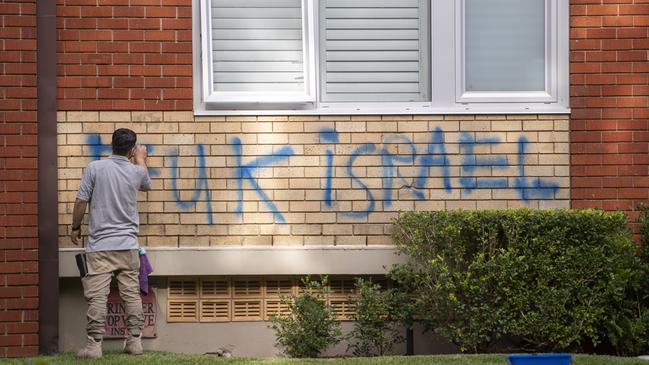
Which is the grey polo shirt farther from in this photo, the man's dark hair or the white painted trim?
the white painted trim

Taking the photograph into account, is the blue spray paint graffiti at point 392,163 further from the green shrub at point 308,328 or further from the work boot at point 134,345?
the work boot at point 134,345

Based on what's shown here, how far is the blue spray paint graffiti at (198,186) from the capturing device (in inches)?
339

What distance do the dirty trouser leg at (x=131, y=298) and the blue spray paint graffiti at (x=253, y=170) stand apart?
3.65ft

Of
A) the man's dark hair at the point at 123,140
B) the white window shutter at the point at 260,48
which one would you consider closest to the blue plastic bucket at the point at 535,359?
the white window shutter at the point at 260,48

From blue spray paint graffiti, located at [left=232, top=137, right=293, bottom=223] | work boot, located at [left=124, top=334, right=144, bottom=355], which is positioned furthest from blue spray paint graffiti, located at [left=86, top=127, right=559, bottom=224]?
work boot, located at [left=124, top=334, right=144, bottom=355]

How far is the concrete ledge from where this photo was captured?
8523 millimetres

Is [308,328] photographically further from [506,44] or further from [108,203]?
[506,44]

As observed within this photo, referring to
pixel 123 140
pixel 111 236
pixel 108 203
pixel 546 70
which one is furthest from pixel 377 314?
pixel 546 70

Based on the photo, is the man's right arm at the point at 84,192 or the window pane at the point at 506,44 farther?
the window pane at the point at 506,44

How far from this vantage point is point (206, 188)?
8.62 metres

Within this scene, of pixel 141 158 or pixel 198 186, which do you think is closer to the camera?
pixel 141 158

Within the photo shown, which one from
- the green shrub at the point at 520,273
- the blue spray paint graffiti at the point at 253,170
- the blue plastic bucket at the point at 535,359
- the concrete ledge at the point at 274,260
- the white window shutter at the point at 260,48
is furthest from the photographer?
the white window shutter at the point at 260,48

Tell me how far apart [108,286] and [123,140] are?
1.12 m

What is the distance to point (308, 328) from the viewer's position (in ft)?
26.5
